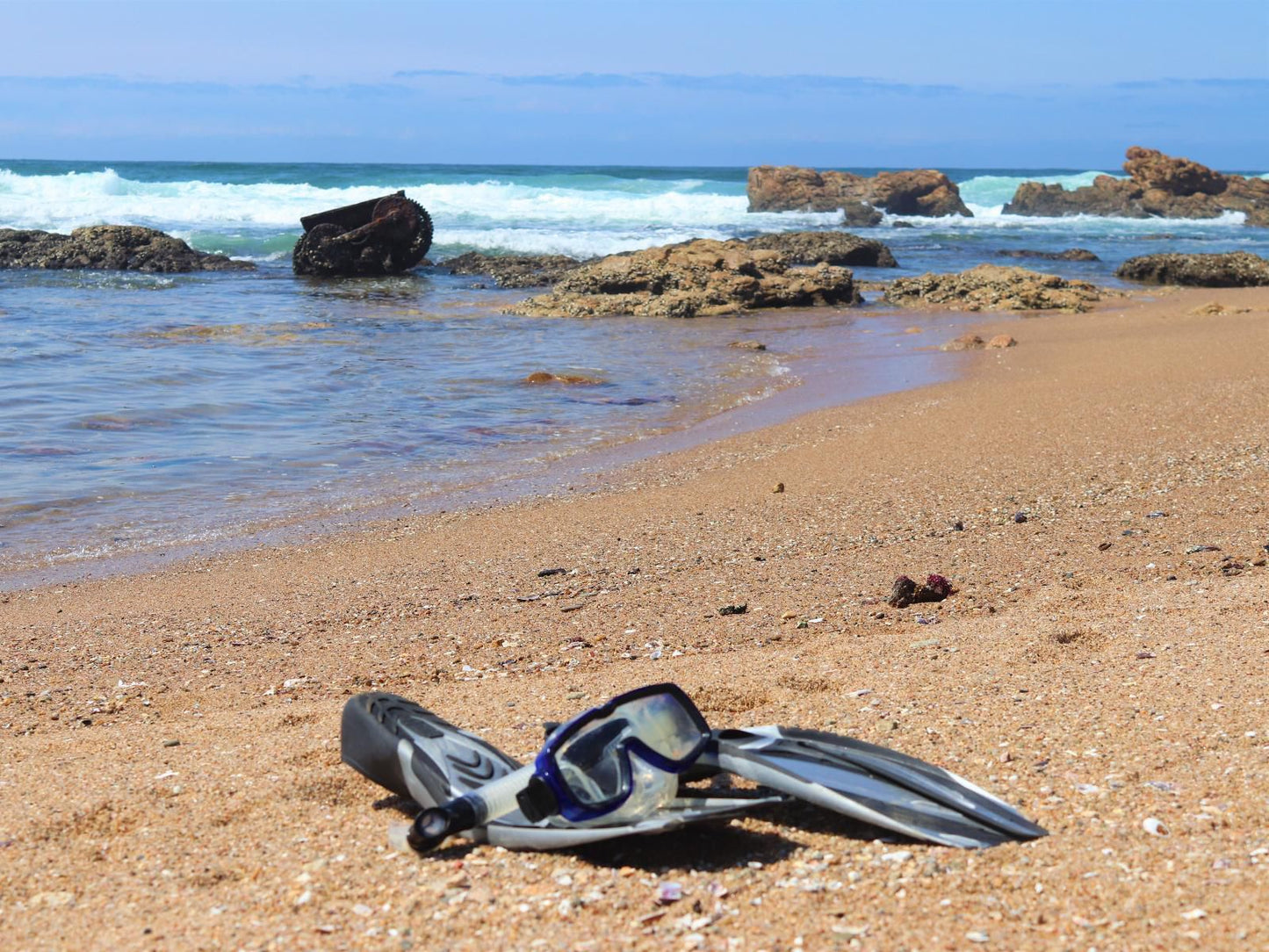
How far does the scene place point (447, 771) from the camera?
9.49ft

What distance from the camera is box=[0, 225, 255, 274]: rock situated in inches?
1062

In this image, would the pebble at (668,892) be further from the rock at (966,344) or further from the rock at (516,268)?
the rock at (516,268)

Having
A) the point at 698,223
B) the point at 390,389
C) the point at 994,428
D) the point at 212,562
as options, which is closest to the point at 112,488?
the point at 212,562

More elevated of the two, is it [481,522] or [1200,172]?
[1200,172]

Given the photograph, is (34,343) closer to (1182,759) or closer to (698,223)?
(1182,759)

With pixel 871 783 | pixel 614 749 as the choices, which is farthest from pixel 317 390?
pixel 871 783

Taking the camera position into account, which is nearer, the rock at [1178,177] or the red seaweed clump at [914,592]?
the red seaweed clump at [914,592]

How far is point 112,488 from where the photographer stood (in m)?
8.00

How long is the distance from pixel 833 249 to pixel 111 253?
55.5ft

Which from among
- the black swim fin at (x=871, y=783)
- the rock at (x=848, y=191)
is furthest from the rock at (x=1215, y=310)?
the rock at (x=848, y=191)

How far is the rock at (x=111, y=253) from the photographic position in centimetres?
2697

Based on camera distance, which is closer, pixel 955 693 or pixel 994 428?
pixel 955 693

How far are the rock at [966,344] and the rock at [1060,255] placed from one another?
1774 centimetres

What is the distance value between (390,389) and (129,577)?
614 cm
